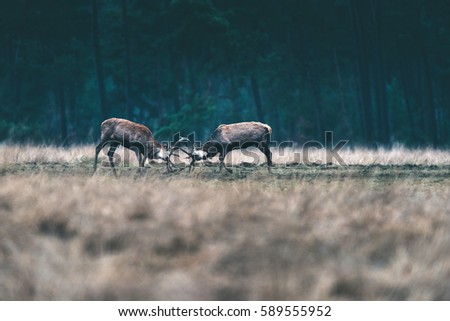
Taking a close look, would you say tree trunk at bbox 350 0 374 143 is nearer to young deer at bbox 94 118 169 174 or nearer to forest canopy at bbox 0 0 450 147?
forest canopy at bbox 0 0 450 147

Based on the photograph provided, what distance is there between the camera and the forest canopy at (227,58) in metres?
39.0

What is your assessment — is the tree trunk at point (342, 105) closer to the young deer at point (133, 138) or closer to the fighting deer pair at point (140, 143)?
the fighting deer pair at point (140, 143)

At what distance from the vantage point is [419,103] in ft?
179

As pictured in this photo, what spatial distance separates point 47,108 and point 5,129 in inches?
877

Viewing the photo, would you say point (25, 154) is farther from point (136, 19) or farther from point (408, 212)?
point (136, 19)

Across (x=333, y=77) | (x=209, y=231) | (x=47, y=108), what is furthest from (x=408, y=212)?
(x=47, y=108)

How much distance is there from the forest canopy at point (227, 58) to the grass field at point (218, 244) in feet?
89.0

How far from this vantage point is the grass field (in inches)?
210

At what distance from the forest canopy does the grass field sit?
2713 cm

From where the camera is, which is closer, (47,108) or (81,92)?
(81,92)

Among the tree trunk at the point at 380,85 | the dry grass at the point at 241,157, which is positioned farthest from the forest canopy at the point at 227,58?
the dry grass at the point at 241,157

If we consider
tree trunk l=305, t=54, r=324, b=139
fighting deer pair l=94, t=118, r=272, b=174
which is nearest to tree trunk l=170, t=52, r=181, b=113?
tree trunk l=305, t=54, r=324, b=139

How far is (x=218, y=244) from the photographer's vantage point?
6.48 m

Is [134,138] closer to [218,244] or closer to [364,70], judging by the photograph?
[218,244]
